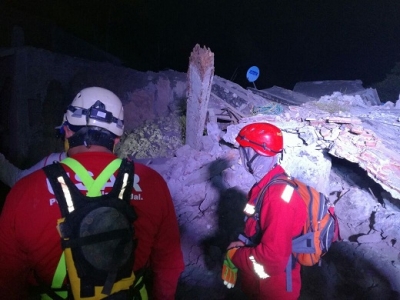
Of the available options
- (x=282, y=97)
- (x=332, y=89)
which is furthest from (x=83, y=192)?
(x=332, y=89)

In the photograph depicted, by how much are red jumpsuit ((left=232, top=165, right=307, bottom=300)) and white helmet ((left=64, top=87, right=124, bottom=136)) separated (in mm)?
1281

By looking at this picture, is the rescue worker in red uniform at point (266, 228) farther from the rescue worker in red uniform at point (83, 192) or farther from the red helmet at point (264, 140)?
the rescue worker in red uniform at point (83, 192)

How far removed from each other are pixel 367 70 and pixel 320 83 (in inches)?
517

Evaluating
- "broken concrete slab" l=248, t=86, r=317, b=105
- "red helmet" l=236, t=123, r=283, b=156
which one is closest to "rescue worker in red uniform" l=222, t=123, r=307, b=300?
"red helmet" l=236, t=123, r=283, b=156

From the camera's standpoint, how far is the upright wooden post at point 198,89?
18.8ft

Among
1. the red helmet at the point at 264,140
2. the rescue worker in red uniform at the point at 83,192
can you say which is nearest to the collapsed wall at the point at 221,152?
the red helmet at the point at 264,140

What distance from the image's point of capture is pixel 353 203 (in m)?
4.91

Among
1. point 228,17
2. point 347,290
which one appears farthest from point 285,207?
point 228,17

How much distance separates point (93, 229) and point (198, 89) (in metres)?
4.81

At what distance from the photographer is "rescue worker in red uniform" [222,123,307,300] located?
2182 mm

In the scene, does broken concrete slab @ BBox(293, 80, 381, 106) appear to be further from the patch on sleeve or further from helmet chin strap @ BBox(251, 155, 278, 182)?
the patch on sleeve

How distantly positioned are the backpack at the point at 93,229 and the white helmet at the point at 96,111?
29cm

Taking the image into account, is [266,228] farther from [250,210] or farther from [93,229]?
[93,229]

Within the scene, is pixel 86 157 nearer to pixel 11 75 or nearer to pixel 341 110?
pixel 341 110
